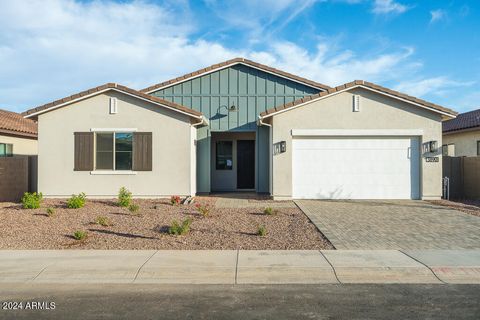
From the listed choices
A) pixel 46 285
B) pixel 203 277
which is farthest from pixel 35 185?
pixel 203 277

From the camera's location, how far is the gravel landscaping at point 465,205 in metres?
12.3

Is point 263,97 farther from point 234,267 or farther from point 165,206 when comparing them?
point 234,267

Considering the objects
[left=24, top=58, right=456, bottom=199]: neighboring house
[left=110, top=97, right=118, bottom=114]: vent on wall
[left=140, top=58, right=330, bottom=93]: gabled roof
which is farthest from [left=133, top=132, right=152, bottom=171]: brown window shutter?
[left=140, top=58, right=330, bottom=93]: gabled roof

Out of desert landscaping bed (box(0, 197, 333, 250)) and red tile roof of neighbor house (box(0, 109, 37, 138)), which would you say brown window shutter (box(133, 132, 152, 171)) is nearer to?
desert landscaping bed (box(0, 197, 333, 250))

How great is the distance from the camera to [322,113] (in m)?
14.6

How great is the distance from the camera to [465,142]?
2086 centimetres

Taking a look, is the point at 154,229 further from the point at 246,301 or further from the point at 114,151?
the point at 114,151

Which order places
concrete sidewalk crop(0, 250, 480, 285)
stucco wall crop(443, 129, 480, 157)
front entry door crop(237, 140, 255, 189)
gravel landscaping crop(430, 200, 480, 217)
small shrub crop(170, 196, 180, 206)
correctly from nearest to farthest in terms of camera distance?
concrete sidewalk crop(0, 250, 480, 285), gravel landscaping crop(430, 200, 480, 217), small shrub crop(170, 196, 180, 206), front entry door crop(237, 140, 255, 189), stucco wall crop(443, 129, 480, 157)

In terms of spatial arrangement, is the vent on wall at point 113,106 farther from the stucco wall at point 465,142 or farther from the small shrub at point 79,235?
the stucco wall at point 465,142

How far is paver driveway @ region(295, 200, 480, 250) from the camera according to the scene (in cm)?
812

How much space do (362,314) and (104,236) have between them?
5.98 meters

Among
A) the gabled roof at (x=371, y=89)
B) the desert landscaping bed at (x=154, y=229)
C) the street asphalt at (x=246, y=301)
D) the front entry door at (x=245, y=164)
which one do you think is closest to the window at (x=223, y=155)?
the front entry door at (x=245, y=164)

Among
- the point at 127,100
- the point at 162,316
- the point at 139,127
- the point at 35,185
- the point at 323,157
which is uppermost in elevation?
the point at 127,100

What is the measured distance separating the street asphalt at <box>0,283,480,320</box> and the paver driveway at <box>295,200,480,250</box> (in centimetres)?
234
